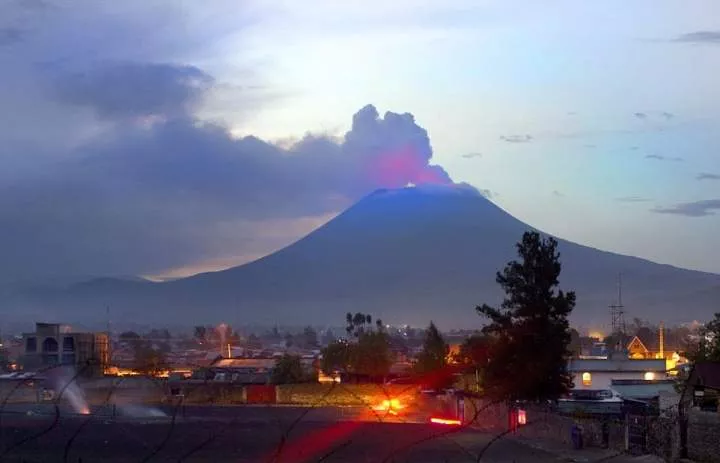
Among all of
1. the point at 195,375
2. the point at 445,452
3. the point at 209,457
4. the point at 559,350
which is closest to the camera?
the point at 209,457

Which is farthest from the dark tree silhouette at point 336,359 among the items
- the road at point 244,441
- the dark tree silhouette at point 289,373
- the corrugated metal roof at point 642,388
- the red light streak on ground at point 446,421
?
the red light streak on ground at point 446,421

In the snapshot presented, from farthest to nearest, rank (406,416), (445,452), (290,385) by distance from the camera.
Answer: (290,385) < (406,416) < (445,452)

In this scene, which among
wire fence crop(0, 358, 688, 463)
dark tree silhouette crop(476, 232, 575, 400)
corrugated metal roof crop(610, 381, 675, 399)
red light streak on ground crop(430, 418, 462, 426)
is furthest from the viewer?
corrugated metal roof crop(610, 381, 675, 399)

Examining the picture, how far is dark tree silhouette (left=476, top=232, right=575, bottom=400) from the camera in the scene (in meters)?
47.0

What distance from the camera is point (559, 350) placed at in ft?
155

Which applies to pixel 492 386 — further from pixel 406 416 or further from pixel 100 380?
pixel 100 380

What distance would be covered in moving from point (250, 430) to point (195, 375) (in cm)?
3274

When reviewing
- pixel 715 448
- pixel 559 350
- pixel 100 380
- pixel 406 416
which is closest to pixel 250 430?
pixel 406 416

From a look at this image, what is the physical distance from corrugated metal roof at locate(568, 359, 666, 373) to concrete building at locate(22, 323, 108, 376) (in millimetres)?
35379

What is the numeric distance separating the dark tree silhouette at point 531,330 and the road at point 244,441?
480 centimetres

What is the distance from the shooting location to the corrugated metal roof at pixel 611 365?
222ft

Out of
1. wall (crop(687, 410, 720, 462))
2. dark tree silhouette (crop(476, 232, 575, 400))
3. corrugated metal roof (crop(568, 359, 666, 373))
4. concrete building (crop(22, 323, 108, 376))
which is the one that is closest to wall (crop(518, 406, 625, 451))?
dark tree silhouette (crop(476, 232, 575, 400))

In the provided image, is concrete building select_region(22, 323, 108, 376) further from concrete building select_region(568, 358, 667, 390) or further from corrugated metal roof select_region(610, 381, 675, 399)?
corrugated metal roof select_region(610, 381, 675, 399)

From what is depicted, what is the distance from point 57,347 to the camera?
3346 inches
